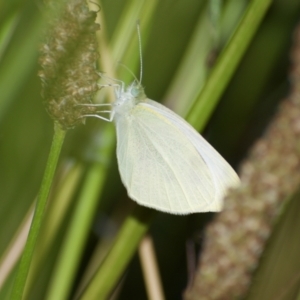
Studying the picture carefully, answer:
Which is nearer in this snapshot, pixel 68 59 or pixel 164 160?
pixel 68 59

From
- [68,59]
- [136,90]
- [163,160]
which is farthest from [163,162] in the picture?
[68,59]

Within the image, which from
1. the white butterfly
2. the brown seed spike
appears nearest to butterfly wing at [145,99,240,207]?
the white butterfly

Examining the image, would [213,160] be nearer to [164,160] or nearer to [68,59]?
[164,160]

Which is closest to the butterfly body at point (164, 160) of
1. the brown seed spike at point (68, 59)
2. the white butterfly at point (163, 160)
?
the white butterfly at point (163, 160)

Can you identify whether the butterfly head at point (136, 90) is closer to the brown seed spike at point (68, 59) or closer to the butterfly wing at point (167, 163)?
the butterfly wing at point (167, 163)

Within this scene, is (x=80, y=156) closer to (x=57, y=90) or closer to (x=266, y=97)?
(x=57, y=90)

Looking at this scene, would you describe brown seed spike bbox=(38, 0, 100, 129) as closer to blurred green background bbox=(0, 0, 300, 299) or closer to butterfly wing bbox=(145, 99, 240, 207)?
blurred green background bbox=(0, 0, 300, 299)

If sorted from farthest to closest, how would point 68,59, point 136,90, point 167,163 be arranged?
point 167,163 < point 136,90 < point 68,59

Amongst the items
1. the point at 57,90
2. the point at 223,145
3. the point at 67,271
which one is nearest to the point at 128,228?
the point at 67,271

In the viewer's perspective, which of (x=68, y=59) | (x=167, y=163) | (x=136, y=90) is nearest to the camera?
(x=68, y=59)
